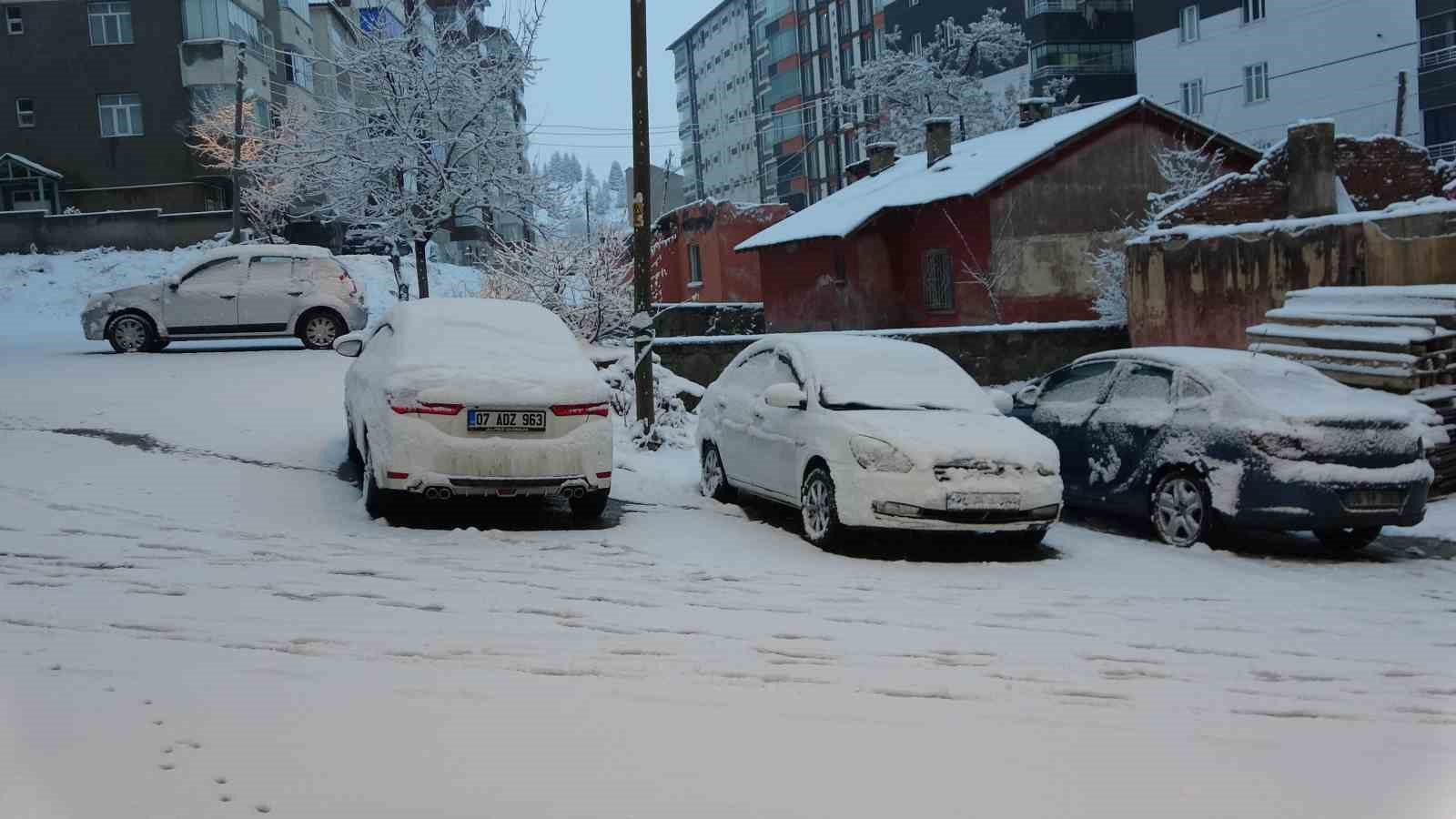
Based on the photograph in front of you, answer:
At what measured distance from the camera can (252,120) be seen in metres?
50.0

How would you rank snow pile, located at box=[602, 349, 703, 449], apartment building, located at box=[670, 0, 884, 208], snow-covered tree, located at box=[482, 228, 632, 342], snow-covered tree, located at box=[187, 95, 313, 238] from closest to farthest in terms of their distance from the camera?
1. snow pile, located at box=[602, 349, 703, 449]
2. snow-covered tree, located at box=[482, 228, 632, 342]
3. snow-covered tree, located at box=[187, 95, 313, 238]
4. apartment building, located at box=[670, 0, 884, 208]

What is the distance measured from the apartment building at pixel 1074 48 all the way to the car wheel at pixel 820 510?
59676mm

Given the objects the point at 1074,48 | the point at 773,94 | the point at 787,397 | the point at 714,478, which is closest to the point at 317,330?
the point at 714,478

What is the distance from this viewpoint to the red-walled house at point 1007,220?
96.8 ft

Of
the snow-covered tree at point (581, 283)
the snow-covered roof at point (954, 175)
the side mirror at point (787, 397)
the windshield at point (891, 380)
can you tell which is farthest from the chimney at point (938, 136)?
the side mirror at point (787, 397)

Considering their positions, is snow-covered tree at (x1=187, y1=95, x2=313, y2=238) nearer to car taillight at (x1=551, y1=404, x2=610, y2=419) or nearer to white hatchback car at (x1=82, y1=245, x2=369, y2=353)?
white hatchback car at (x1=82, y1=245, x2=369, y2=353)

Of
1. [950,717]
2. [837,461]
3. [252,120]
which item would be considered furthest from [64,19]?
[950,717]

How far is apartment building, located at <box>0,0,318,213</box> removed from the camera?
50.3 metres

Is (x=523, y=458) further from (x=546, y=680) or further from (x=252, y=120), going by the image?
(x=252, y=120)

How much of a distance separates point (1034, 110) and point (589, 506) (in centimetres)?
2859

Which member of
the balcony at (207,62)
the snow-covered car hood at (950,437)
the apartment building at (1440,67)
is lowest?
the snow-covered car hood at (950,437)

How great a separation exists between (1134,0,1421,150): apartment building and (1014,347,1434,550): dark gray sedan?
115ft

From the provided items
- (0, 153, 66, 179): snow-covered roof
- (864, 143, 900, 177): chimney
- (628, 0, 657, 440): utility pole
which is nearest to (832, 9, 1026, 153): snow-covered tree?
(864, 143, 900, 177): chimney

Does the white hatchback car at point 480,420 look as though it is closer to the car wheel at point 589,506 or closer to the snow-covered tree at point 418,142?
the car wheel at point 589,506
